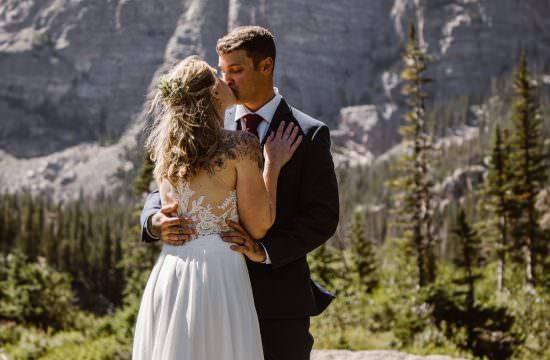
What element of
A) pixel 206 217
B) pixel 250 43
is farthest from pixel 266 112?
pixel 206 217

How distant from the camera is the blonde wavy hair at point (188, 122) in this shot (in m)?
4.36

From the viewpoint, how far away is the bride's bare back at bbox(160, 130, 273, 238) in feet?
14.3

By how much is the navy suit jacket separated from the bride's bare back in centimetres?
21

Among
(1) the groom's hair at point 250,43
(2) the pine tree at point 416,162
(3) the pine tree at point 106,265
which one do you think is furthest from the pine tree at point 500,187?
(3) the pine tree at point 106,265

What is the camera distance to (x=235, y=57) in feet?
15.1

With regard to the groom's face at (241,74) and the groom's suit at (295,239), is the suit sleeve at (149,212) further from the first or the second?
the groom's face at (241,74)

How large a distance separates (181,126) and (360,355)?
6221mm

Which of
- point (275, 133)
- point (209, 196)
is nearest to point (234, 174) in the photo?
point (209, 196)

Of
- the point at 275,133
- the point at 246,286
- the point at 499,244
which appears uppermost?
the point at 275,133

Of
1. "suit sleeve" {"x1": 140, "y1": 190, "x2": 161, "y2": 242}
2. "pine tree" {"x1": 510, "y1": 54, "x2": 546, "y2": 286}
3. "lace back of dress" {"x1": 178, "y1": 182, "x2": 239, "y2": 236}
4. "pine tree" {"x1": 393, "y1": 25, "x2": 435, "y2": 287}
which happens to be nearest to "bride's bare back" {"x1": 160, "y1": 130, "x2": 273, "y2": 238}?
"lace back of dress" {"x1": 178, "y1": 182, "x2": 239, "y2": 236}

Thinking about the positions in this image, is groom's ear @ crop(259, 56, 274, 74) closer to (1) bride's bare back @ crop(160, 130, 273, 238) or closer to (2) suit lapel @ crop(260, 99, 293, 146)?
(2) suit lapel @ crop(260, 99, 293, 146)

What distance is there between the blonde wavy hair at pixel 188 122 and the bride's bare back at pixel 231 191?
67mm

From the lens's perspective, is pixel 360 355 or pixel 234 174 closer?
pixel 234 174

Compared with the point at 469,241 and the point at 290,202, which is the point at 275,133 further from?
the point at 469,241
